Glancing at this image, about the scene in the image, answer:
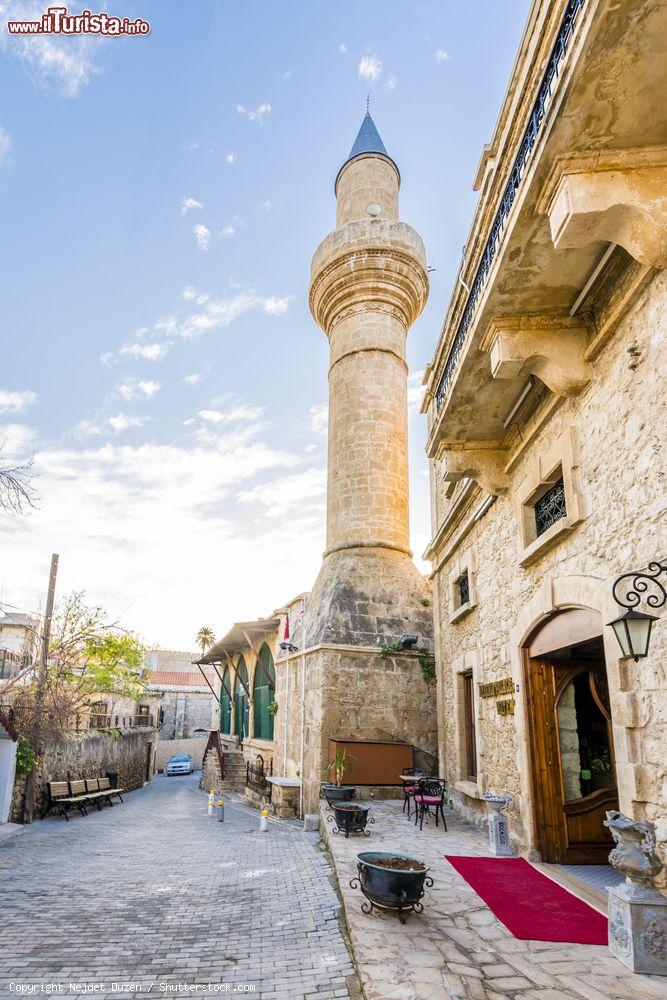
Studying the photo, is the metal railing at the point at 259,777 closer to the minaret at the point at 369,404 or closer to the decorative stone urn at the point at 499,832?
the minaret at the point at 369,404

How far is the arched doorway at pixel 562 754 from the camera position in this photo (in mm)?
6438

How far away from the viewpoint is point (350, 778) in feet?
36.7

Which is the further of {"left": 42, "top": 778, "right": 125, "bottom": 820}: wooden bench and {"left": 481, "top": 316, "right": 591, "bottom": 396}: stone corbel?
{"left": 42, "top": 778, "right": 125, "bottom": 820}: wooden bench

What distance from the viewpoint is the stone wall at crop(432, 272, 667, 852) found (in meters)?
4.29

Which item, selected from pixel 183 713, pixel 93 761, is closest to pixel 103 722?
pixel 93 761

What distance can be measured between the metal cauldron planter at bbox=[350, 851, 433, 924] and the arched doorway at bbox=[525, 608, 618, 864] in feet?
7.27

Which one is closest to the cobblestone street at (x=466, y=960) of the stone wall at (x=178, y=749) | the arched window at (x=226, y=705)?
the arched window at (x=226, y=705)

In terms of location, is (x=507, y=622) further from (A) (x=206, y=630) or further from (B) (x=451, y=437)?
(A) (x=206, y=630)

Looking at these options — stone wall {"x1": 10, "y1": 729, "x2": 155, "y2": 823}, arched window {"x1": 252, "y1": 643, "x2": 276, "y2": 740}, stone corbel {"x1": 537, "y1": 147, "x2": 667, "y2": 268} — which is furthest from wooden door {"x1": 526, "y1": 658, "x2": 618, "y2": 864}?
arched window {"x1": 252, "y1": 643, "x2": 276, "y2": 740}

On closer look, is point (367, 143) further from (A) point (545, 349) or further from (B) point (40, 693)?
(B) point (40, 693)

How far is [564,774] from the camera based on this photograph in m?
6.65

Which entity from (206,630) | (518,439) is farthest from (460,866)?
(206,630)

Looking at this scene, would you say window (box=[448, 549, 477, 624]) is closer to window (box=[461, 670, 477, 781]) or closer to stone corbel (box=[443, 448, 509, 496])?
window (box=[461, 670, 477, 781])

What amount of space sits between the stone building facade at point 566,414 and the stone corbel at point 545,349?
0.02 m
